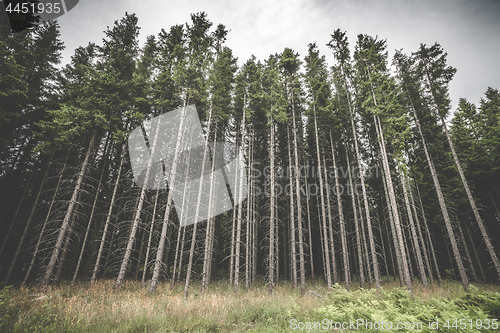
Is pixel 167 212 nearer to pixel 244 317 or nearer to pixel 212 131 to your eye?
pixel 244 317

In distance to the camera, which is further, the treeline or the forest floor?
the treeline

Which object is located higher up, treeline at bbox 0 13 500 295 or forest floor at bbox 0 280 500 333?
treeline at bbox 0 13 500 295

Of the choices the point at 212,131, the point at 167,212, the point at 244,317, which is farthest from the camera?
the point at 212,131

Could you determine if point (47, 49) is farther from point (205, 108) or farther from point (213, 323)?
point (213, 323)

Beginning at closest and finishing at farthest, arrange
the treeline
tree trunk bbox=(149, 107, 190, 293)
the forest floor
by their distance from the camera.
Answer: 1. the forest floor
2. tree trunk bbox=(149, 107, 190, 293)
3. the treeline

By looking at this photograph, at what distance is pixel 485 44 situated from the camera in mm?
12102

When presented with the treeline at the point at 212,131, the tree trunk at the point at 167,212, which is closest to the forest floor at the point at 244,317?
the tree trunk at the point at 167,212

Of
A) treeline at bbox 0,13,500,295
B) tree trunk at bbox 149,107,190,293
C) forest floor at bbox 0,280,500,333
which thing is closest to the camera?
forest floor at bbox 0,280,500,333

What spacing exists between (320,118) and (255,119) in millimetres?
5563

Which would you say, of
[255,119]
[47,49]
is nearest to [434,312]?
[255,119]

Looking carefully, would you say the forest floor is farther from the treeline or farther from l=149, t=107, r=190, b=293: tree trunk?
the treeline

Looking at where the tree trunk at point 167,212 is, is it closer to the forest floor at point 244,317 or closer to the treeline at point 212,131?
the treeline at point 212,131

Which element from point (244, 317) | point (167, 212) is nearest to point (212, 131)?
point (167, 212)

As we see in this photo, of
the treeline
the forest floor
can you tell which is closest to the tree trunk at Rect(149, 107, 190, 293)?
the treeline
